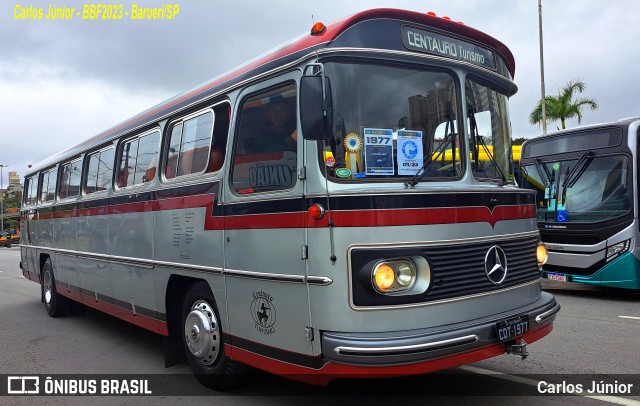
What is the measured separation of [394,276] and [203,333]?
2.21 metres

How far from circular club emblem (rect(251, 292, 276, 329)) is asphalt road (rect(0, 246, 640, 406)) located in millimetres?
907

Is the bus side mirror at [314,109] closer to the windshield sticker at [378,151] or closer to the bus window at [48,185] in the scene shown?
the windshield sticker at [378,151]

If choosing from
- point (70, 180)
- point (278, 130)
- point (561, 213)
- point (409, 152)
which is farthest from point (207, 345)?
point (561, 213)

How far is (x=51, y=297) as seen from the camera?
984 centimetres

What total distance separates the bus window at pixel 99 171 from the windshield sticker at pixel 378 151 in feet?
15.5

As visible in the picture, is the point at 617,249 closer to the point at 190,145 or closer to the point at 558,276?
the point at 558,276

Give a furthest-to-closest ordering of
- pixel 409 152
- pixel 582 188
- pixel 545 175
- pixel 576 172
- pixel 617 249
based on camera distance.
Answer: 1. pixel 545 175
2. pixel 576 172
3. pixel 582 188
4. pixel 617 249
5. pixel 409 152

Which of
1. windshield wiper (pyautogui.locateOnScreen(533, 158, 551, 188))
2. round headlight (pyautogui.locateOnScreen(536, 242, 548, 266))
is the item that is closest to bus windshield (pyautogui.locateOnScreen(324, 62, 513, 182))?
round headlight (pyautogui.locateOnScreen(536, 242, 548, 266))

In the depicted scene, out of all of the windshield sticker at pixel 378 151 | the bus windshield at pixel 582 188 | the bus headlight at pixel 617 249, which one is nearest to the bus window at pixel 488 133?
the windshield sticker at pixel 378 151

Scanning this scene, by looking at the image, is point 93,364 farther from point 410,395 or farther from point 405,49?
point 405,49

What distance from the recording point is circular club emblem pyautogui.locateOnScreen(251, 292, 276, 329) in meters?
4.25

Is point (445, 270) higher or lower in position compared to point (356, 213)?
lower

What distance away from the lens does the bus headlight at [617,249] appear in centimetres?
932

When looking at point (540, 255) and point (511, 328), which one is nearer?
point (511, 328)
